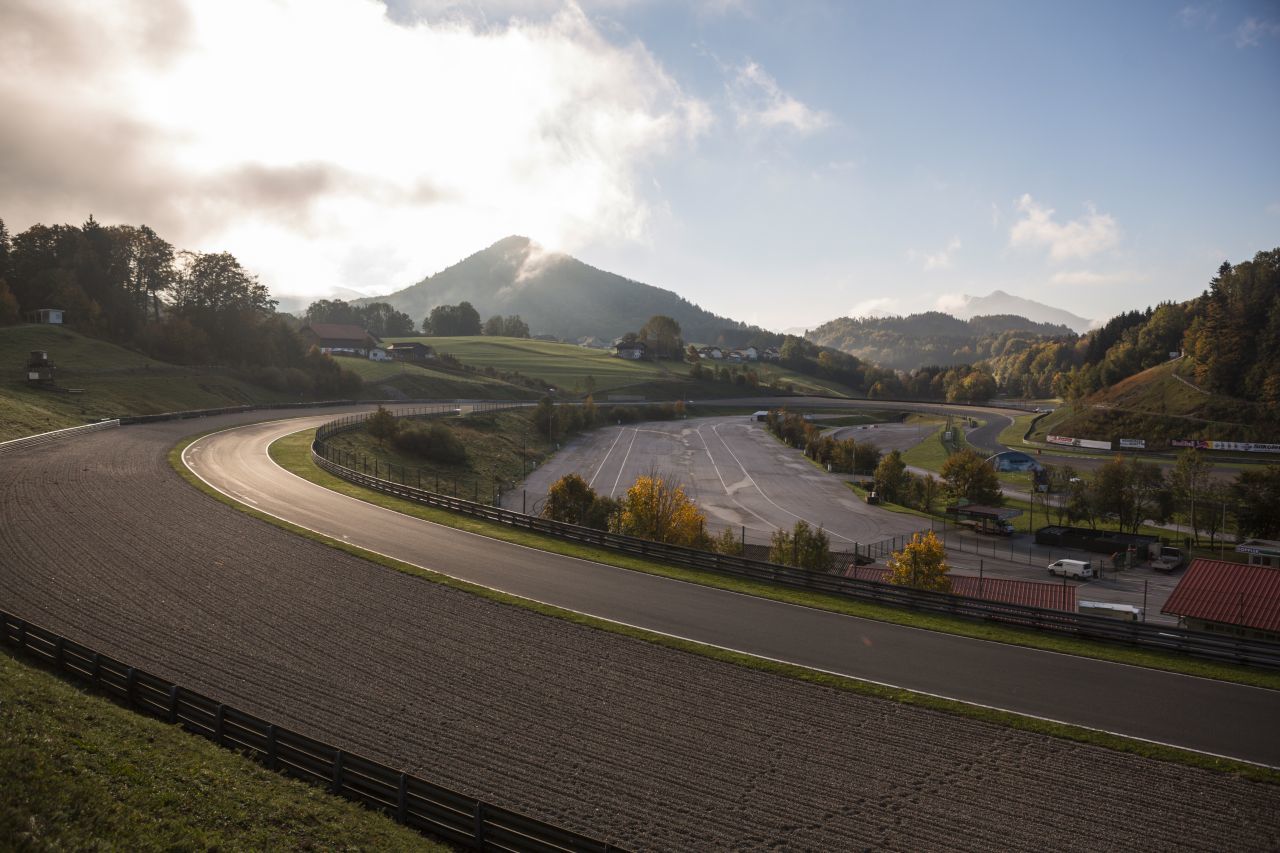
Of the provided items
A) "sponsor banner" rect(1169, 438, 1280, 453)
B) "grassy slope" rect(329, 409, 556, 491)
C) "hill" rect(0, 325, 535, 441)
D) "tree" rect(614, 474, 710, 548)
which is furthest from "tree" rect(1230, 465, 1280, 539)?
"hill" rect(0, 325, 535, 441)

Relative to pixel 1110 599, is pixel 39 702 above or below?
above

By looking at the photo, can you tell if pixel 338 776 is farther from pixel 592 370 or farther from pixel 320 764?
pixel 592 370

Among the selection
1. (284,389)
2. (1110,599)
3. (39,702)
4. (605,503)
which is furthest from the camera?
(284,389)

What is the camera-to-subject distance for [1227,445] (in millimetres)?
90312

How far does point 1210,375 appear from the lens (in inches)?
3999

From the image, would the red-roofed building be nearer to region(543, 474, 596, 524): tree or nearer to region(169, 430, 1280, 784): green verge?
region(169, 430, 1280, 784): green verge

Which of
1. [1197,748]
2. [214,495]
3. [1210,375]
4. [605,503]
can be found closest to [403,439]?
[605,503]

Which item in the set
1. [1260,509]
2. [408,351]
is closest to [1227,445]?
[1260,509]

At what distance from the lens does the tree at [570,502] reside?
48.0 metres

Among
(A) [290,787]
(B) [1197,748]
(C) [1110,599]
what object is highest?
(B) [1197,748]

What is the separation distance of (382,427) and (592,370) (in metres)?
95.9

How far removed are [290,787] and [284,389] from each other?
3786 inches

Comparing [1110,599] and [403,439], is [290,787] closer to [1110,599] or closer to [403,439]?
[1110,599]

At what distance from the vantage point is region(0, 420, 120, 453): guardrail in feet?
145
